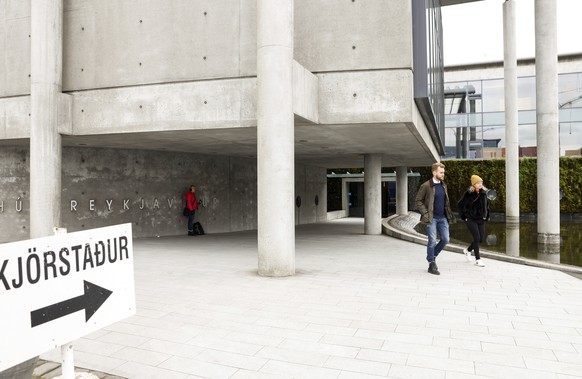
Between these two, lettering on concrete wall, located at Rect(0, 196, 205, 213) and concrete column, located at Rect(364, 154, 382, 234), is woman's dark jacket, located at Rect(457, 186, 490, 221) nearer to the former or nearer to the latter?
concrete column, located at Rect(364, 154, 382, 234)

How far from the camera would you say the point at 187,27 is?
33.7 ft

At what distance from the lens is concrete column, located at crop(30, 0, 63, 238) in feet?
35.6

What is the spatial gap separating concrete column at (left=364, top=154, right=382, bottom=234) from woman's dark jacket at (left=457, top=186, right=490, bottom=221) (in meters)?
7.25

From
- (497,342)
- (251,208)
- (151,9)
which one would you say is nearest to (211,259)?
(151,9)

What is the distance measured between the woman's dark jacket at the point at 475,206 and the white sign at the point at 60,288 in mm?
7281

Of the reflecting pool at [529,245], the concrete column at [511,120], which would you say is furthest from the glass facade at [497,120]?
the reflecting pool at [529,245]

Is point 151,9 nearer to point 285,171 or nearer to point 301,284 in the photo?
point 285,171

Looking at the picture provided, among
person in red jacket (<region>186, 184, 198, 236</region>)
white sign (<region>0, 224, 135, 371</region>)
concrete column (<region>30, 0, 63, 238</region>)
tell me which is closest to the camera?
Answer: white sign (<region>0, 224, 135, 371</region>)

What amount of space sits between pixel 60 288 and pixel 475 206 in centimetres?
799

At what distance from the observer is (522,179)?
2830 cm

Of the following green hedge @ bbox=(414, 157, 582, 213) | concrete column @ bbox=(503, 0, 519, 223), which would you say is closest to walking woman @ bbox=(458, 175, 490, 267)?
concrete column @ bbox=(503, 0, 519, 223)

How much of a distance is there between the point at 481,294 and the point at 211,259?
584cm

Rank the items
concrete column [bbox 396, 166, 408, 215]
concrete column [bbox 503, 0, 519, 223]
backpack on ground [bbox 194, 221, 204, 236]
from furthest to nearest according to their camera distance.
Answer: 1. concrete column [bbox 396, 166, 408, 215]
2. concrete column [bbox 503, 0, 519, 223]
3. backpack on ground [bbox 194, 221, 204, 236]

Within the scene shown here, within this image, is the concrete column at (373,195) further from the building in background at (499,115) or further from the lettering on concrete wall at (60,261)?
the building in background at (499,115)
